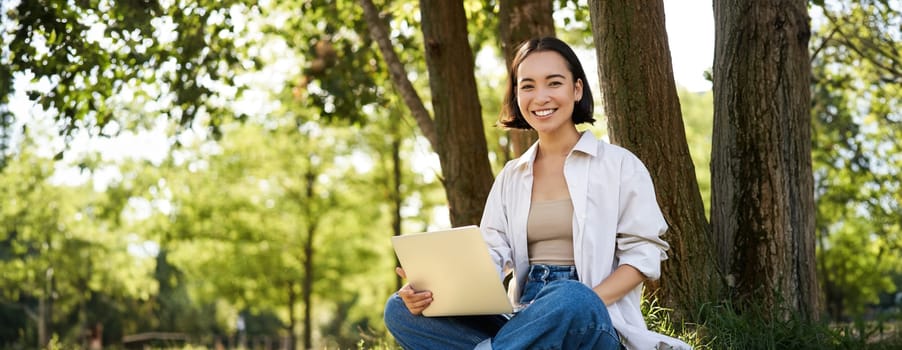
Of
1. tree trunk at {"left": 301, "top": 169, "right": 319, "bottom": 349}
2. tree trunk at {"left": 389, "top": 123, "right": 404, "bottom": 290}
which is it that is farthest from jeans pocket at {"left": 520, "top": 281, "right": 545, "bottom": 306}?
tree trunk at {"left": 301, "top": 169, "right": 319, "bottom": 349}

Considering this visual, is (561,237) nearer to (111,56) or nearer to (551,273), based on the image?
(551,273)

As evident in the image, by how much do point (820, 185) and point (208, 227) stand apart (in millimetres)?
14929

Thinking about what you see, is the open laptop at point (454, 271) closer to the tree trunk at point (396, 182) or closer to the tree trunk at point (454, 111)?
the tree trunk at point (454, 111)

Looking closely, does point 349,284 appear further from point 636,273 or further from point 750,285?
point 636,273

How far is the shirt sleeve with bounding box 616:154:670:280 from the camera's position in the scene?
3.79 m

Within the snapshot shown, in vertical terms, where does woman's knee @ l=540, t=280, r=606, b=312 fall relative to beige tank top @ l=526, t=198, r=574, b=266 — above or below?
below

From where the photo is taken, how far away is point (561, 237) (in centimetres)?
402

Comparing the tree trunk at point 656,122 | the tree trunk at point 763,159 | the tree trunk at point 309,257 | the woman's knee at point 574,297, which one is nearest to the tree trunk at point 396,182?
the tree trunk at point 309,257

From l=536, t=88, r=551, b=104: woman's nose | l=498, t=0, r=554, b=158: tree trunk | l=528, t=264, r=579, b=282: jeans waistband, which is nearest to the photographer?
l=528, t=264, r=579, b=282: jeans waistband

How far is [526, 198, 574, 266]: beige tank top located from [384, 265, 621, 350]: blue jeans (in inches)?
2.3

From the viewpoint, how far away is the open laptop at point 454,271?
3613mm

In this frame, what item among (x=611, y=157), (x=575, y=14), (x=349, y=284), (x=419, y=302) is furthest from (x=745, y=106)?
(x=349, y=284)

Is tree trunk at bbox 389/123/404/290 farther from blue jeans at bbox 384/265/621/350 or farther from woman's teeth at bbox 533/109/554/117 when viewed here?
blue jeans at bbox 384/265/621/350

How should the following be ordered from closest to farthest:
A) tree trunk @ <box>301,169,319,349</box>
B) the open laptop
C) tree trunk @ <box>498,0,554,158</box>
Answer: the open laptop
tree trunk @ <box>498,0,554,158</box>
tree trunk @ <box>301,169,319,349</box>
